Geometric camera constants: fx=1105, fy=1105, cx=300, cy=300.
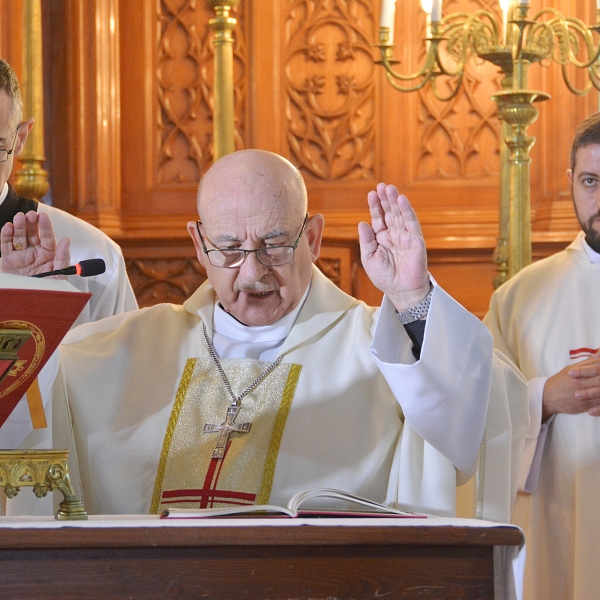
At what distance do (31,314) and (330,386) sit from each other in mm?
1251

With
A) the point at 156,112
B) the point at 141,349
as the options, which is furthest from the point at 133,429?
the point at 156,112

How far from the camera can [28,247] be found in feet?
9.78

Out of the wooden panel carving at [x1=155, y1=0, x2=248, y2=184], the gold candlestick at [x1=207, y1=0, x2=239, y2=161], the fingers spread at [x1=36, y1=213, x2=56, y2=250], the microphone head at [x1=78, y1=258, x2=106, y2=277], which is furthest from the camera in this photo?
the wooden panel carving at [x1=155, y1=0, x2=248, y2=184]

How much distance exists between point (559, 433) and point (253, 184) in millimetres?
1578

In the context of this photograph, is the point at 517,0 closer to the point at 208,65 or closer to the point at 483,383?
the point at 483,383

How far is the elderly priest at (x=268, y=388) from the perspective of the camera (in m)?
2.78

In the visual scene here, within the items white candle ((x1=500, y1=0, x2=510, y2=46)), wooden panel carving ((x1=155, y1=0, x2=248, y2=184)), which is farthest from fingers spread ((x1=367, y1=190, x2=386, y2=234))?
wooden panel carving ((x1=155, y1=0, x2=248, y2=184))

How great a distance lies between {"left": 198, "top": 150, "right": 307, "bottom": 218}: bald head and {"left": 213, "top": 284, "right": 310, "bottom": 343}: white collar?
1.02ft

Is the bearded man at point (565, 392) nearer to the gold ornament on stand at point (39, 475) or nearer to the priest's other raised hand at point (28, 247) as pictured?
the priest's other raised hand at point (28, 247)

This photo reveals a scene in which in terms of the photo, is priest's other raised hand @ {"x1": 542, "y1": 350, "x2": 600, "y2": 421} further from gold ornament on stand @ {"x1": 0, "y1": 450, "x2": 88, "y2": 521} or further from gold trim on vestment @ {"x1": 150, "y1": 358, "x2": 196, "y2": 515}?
gold ornament on stand @ {"x1": 0, "y1": 450, "x2": 88, "y2": 521}

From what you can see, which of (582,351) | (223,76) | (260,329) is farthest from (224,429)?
(223,76)

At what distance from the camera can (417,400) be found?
267cm

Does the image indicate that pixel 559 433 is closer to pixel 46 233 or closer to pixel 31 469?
pixel 46 233

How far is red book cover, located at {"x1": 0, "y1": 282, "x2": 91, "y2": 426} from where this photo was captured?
2051mm
